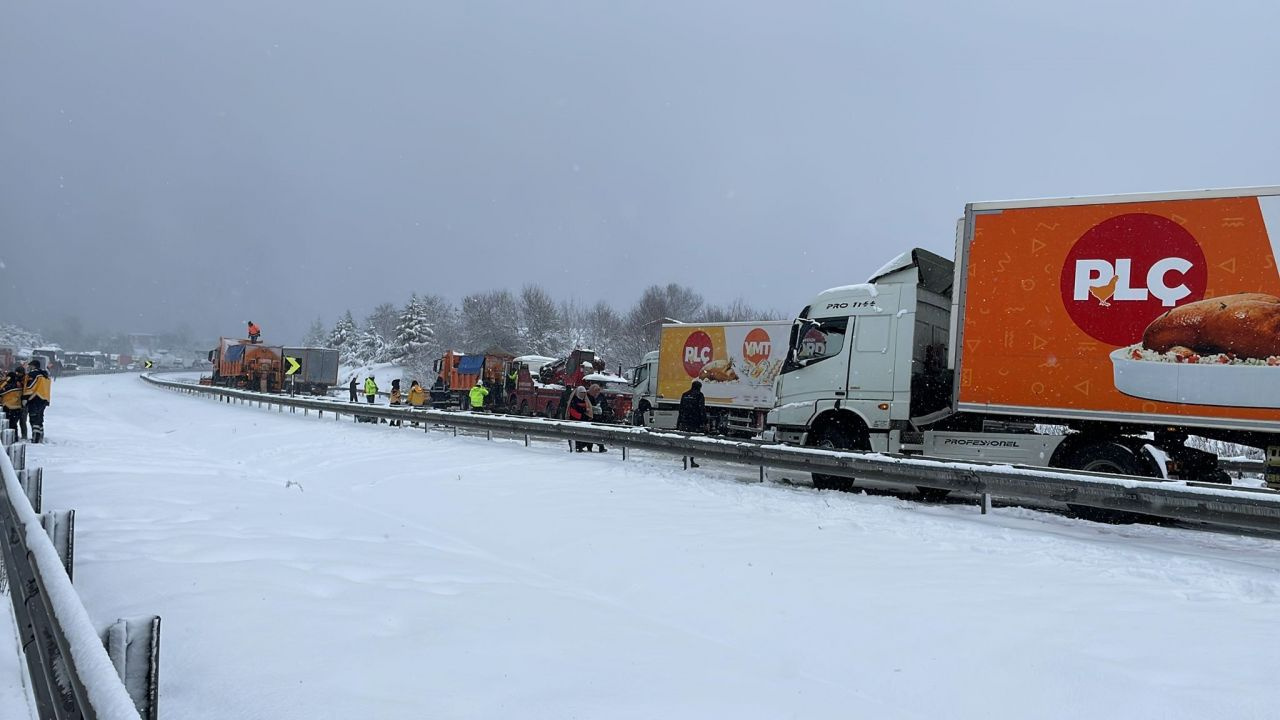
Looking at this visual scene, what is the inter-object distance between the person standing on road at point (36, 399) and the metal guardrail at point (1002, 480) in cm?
1060

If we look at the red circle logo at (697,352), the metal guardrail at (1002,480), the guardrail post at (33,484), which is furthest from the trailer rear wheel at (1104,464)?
the red circle logo at (697,352)

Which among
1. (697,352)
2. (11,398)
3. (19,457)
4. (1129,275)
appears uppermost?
(1129,275)

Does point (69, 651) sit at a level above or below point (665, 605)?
above

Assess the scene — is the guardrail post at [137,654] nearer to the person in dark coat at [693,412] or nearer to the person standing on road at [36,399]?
the person in dark coat at [693,412]

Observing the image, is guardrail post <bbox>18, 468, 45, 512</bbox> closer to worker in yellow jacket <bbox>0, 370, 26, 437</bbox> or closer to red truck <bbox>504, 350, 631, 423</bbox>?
worker in yellow jacket <bbox>0, 370, 26, 437</bbox>

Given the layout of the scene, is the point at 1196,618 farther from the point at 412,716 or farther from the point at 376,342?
the point at 376,342

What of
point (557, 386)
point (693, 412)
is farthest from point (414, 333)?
point (693, 412)

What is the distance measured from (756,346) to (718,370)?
1.44m

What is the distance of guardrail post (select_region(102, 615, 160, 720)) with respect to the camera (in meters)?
2.41

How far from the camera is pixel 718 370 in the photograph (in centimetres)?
2303

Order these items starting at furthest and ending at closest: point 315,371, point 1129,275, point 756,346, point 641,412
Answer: point 315,371 → point 641,412 → point 756,346 → point 1129,275

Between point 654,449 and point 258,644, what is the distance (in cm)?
923

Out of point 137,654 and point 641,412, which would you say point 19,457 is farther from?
point 641,412

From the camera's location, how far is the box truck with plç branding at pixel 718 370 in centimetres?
2184
